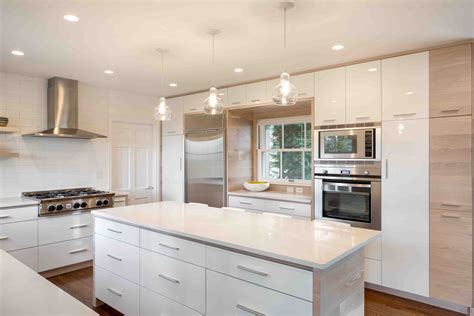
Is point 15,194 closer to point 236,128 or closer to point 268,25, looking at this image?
Answer: point 236,128

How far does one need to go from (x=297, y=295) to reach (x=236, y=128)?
136 inches

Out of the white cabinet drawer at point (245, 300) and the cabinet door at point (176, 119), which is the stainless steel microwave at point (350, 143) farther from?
the cabinet door at point (176, 119)

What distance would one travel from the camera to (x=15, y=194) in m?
3.97

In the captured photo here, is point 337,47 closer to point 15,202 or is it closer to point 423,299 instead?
point 423,299

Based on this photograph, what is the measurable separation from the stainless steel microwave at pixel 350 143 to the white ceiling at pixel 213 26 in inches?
31.2

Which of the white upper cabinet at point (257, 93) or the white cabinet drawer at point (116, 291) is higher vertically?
the white upper cabinet at point (257, 93)

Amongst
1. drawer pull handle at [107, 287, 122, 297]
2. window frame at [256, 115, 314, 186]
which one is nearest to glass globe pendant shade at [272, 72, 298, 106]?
drawer pull handle at [107, 287, 122, 297]

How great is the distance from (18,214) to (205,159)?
8.21 ft

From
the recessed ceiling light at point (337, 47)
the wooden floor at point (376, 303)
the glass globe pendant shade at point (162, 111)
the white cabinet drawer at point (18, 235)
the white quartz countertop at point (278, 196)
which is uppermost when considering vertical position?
the recessed ceiling light at point (337, 47)

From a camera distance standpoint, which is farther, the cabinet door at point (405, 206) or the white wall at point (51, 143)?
the white wall at point (51, 143)

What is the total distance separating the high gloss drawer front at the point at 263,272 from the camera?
1.54 meters

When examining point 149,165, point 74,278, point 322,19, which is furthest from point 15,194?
point 322,19

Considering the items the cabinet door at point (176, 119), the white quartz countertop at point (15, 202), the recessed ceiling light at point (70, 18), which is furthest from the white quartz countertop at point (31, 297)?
the cabinet door at point (176, 119)

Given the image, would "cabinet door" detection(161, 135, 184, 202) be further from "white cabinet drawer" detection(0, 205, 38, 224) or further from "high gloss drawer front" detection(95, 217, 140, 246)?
"high gloss drawer front" detection(95, 217, 140, 246)
